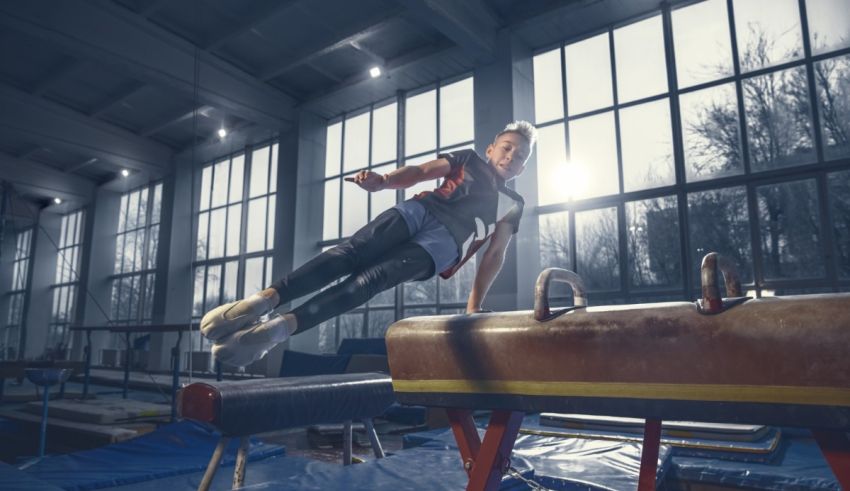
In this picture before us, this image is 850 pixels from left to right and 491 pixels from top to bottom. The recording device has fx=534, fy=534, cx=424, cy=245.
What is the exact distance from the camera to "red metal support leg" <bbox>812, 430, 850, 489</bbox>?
119 centimetres


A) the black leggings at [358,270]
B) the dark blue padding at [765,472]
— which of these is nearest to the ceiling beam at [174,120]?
Answer: the black leggings at [358,270]

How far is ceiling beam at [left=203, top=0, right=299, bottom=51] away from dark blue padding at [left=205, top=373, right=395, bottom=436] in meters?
6.30

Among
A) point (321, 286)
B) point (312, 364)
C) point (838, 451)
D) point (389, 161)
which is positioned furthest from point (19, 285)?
point (838, 451)

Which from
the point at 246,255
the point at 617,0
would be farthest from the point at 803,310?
the point at 246,255

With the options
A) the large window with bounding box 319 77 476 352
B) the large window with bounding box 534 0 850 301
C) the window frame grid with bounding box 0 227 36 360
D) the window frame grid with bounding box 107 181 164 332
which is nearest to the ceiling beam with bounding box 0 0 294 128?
the large window with bounding box 319 77 476 352

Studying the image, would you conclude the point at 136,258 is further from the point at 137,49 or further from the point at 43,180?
the point at 137,49

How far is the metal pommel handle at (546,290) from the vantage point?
1.53m

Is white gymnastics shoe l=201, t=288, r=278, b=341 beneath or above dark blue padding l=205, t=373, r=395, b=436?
above

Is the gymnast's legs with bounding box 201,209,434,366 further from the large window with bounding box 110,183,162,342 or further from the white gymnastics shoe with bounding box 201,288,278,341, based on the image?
the large window with bounding box 110,183,162,342

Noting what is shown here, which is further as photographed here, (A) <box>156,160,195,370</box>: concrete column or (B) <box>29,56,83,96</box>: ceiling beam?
(A) <box>156,160,195,370</box>: concrete column

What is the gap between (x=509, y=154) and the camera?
7.57ft

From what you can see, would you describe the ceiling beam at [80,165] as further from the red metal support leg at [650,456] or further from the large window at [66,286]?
the red metal support leg at [650,456]

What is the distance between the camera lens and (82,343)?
1544 cm

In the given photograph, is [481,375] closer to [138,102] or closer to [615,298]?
[615,298]
